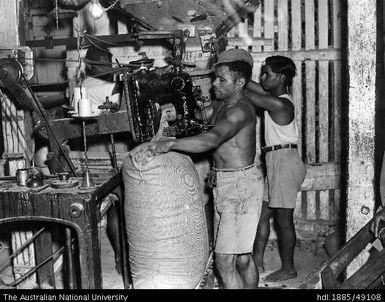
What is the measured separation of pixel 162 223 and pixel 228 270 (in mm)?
1089

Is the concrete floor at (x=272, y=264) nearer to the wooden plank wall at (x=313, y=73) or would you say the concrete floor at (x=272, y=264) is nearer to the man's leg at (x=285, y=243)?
the man's leg at (x=285, y=243)

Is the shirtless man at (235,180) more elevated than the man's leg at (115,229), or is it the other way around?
the shirtless man at (235,180)

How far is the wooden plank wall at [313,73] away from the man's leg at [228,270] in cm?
256

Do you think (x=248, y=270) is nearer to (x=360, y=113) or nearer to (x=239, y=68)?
(x=360, y=113)

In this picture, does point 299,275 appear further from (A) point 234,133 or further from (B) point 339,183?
(A) point 234,133

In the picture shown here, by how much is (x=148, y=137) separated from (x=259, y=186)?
132 cm

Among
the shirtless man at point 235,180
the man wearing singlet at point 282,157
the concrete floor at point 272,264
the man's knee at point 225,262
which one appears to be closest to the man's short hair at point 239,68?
the shirtless man at point 235,180

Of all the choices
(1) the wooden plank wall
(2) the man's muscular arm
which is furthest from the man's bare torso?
(1) the wooden plank wall

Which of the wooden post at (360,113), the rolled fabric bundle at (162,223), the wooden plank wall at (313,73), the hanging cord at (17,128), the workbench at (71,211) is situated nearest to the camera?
the workbench at (71,211)

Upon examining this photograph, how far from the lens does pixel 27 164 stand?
5.47 meters

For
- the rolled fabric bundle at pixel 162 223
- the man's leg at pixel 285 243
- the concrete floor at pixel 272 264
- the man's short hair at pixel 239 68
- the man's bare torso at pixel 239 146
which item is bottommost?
the concrete floor at pixel 272 264

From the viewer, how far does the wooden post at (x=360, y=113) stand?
446cm

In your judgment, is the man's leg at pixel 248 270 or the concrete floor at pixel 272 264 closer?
the man's leg at pixel 248 270
